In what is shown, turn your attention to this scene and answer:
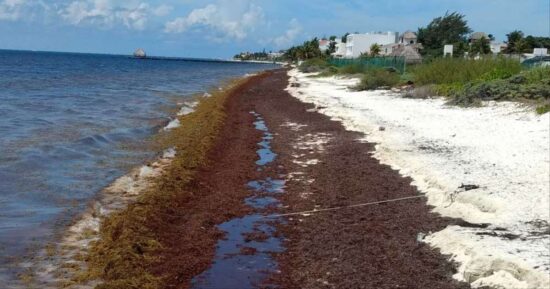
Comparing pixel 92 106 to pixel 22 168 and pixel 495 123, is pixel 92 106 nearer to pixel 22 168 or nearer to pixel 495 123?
pixel 22 168

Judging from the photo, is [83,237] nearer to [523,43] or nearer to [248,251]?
[248,251]

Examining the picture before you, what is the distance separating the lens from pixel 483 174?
8930 mm

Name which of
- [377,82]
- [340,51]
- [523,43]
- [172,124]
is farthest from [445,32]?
[172,124]

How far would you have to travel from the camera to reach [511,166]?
9312 mm

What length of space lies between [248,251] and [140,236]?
1550 mm

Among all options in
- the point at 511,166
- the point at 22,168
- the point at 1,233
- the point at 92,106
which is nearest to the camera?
the point at 1,233

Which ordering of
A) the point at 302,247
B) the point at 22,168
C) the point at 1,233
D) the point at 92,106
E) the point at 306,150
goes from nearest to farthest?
the point at 302,247 < the point at 1,233 < the point at 22,168 < the point at 306,150 < the point at 92,106

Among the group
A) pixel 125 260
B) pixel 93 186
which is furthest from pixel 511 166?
pixel 93 186

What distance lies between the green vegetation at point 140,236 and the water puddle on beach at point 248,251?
0.70m

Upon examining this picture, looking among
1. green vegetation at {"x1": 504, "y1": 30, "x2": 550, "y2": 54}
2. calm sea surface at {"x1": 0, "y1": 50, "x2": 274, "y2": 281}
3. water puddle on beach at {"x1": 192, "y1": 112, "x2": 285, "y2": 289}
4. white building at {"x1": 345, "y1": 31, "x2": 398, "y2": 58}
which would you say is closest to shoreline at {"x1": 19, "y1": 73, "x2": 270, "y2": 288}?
calm sea surface at {"x1": 0, "y1": 50, "x2": 274, "y2": 281}

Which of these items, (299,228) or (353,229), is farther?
(299,228)

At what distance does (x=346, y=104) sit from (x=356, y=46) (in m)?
86.6

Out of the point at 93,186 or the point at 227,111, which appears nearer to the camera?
the point at 93,186

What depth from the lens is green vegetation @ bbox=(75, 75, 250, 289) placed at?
6.16m
